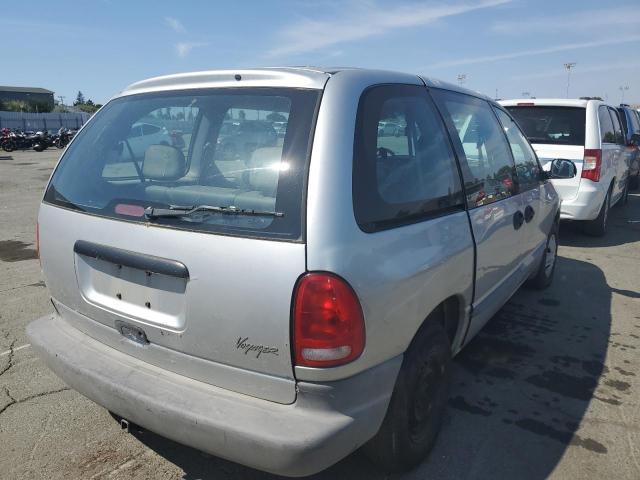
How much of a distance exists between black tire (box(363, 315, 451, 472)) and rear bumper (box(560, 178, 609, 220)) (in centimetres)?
509

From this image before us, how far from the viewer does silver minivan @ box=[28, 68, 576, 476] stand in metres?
1.83

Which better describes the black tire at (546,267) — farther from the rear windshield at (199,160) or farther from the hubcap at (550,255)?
the rear windshield at (199,160)

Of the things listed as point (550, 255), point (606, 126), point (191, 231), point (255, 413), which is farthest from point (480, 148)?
point (606, 126)

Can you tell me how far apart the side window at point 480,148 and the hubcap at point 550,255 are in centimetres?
169

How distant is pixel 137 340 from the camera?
2219mm

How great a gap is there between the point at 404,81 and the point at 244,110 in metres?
0.84

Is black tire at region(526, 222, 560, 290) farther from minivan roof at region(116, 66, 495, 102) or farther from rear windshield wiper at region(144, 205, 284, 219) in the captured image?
rear windshield wiper at region(144, 205, 284, 219)

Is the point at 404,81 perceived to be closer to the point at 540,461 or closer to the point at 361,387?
the point at 361,387

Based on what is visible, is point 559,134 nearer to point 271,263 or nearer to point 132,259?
point 271,263

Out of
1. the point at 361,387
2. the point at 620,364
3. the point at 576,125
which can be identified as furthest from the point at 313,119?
the point at 576,125

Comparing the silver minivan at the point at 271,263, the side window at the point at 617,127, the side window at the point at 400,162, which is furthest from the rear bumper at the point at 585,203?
the side window at the point at 400,162

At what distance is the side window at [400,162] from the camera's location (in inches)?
79.6

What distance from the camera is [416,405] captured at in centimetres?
240

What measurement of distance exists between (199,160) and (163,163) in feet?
0.92
